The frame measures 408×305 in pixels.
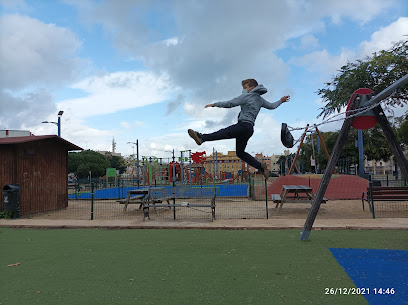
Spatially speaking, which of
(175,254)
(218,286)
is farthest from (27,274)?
(218,286)

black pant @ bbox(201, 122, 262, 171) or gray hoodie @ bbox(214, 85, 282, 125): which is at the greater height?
gray hoodie @ bbox(214, 85, 282, 125)

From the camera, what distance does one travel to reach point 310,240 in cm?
701

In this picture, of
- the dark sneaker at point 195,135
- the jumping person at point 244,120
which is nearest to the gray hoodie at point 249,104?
the jumping person at point 244,120

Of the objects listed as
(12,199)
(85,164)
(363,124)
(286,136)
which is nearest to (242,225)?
(363,124)

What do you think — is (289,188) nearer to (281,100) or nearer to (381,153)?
(281,100)

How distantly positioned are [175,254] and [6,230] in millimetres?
6083

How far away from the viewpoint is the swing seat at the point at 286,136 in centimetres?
540

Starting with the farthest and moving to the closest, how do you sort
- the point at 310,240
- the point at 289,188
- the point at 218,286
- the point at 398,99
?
1. the point at 398,99
2. the point at 289,188
3. the point at 310,240
4. the point at 218,286

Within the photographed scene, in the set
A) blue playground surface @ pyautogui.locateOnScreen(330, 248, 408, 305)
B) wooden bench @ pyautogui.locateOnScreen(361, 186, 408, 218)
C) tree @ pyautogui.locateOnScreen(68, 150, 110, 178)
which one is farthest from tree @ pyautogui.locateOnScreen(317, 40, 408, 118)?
tree @ pyautogui.locateOnScreen(68, 150, 110, 178)

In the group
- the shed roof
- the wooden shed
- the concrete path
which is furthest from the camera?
the wooden shed

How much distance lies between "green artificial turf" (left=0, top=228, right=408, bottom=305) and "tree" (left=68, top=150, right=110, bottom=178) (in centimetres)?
5765

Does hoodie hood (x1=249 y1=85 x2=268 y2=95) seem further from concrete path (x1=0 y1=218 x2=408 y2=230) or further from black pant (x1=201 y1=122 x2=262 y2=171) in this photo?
concrete path (x1=0 y1=218 x2=408 y2=230)

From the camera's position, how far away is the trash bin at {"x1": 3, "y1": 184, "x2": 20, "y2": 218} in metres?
11.3

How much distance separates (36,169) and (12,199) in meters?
1.96
